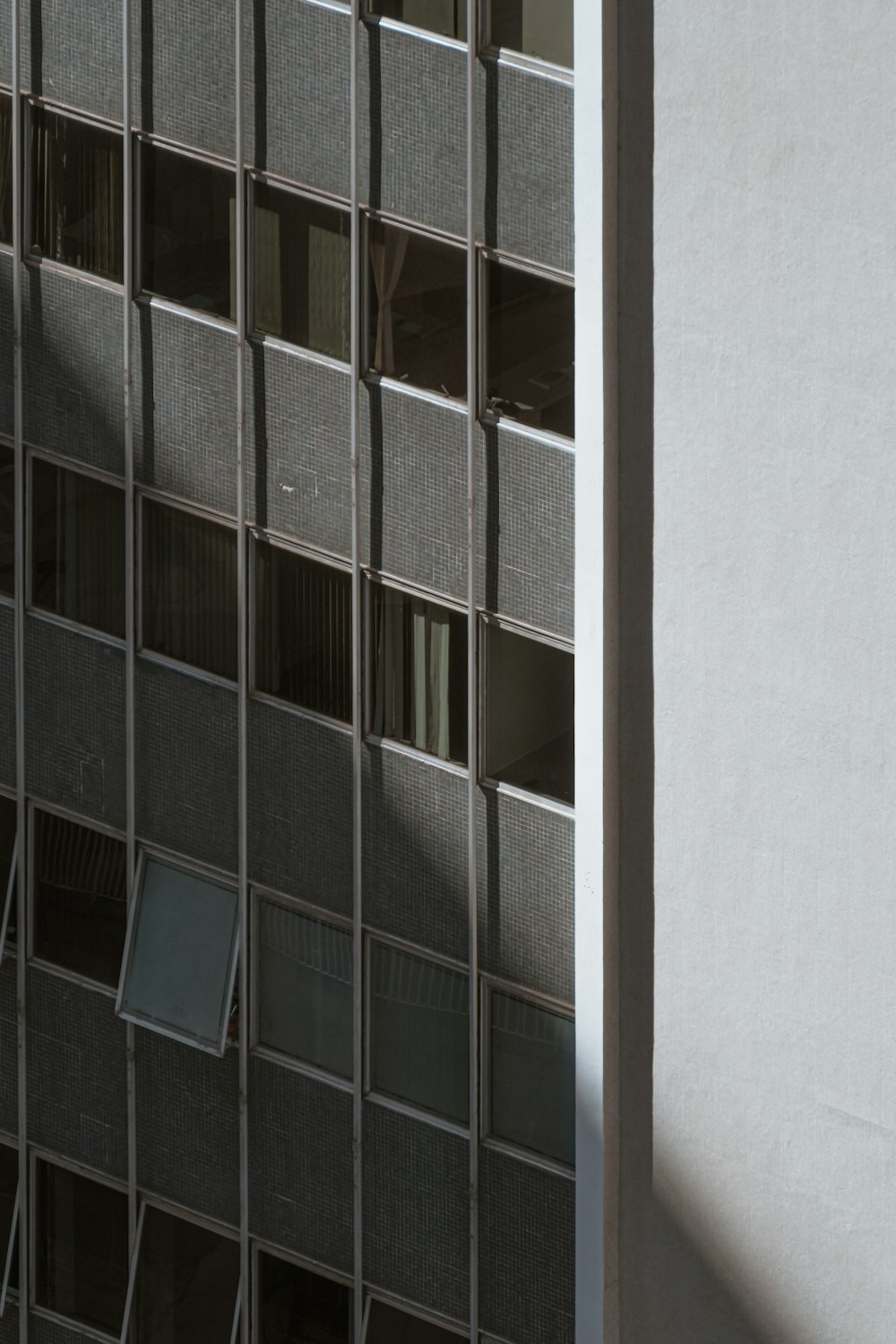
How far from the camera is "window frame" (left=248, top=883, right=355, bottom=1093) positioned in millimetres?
13141

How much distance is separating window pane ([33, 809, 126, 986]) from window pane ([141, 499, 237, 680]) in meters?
1.88

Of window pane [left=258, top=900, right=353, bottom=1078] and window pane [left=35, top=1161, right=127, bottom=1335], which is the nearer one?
window pane [left=258, top=900, right=353, bottom=1078]

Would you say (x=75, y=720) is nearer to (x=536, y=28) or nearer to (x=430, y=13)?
(x=430, y=13)

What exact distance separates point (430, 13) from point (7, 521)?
5.56m

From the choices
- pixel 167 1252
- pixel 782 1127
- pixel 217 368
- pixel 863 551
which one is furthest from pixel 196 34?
pixel 167 1252

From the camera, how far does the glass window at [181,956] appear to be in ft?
44.5

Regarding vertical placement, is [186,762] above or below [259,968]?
above

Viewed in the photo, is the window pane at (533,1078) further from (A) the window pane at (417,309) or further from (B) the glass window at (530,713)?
(A) the window pane at (417,309)

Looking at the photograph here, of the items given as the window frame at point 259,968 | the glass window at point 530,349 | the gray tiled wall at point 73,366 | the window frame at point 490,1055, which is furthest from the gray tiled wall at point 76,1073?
the glass window at point 530,349

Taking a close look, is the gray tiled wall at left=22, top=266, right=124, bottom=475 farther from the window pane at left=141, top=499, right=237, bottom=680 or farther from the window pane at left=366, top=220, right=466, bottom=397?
the window pane at left=366, top=220, right=466, bottom=397

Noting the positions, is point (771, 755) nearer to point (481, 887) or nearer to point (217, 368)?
point (481, 887)

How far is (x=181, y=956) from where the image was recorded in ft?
45.2

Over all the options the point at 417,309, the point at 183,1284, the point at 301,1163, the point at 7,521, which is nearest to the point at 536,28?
the point at 417,309

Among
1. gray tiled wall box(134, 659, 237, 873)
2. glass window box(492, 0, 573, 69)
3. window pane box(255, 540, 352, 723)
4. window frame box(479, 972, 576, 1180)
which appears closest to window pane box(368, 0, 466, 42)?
glass window box(492, 0, 573, 69)
